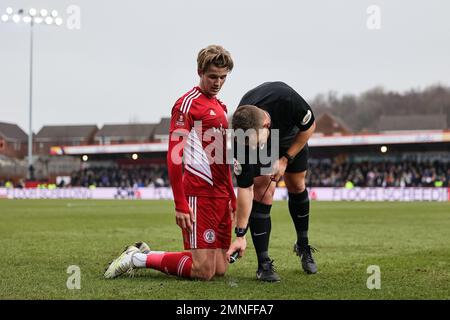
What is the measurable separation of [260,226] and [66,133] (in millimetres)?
108154

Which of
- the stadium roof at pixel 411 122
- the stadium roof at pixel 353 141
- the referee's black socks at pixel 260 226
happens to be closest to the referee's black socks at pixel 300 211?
the referee's black socks at pixel 260 226

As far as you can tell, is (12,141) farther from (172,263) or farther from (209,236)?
(209,236)

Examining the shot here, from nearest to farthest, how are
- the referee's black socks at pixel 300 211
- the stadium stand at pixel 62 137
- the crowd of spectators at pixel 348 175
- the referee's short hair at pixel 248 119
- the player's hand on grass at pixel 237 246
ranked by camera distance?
the referee's short hair at pixel 248 119 < the player's hand on grass at pixel 237 246 < the referee's black socks at pixel 300 211 < the crowd of spectators at pixel 348 175 < the stadium stand at pixel 62 137

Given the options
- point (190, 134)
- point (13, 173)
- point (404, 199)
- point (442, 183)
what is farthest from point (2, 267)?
point (13, 173)

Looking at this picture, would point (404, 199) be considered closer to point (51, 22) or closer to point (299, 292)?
point (51, 22)

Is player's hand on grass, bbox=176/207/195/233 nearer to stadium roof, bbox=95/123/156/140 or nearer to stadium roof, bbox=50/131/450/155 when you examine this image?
stadium roof, bbox=50/131/450/155

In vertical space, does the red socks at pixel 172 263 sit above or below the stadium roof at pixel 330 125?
below

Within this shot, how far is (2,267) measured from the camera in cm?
730

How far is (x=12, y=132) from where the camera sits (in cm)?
10769

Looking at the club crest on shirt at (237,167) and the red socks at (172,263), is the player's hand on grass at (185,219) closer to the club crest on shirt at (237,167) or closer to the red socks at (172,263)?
the red socks at (172,263)

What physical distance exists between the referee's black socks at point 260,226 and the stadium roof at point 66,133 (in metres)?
105

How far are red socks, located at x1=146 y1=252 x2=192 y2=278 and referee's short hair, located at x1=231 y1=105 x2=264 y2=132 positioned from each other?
59.1 inches

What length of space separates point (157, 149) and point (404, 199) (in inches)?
922

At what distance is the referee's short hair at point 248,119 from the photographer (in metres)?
5.54
